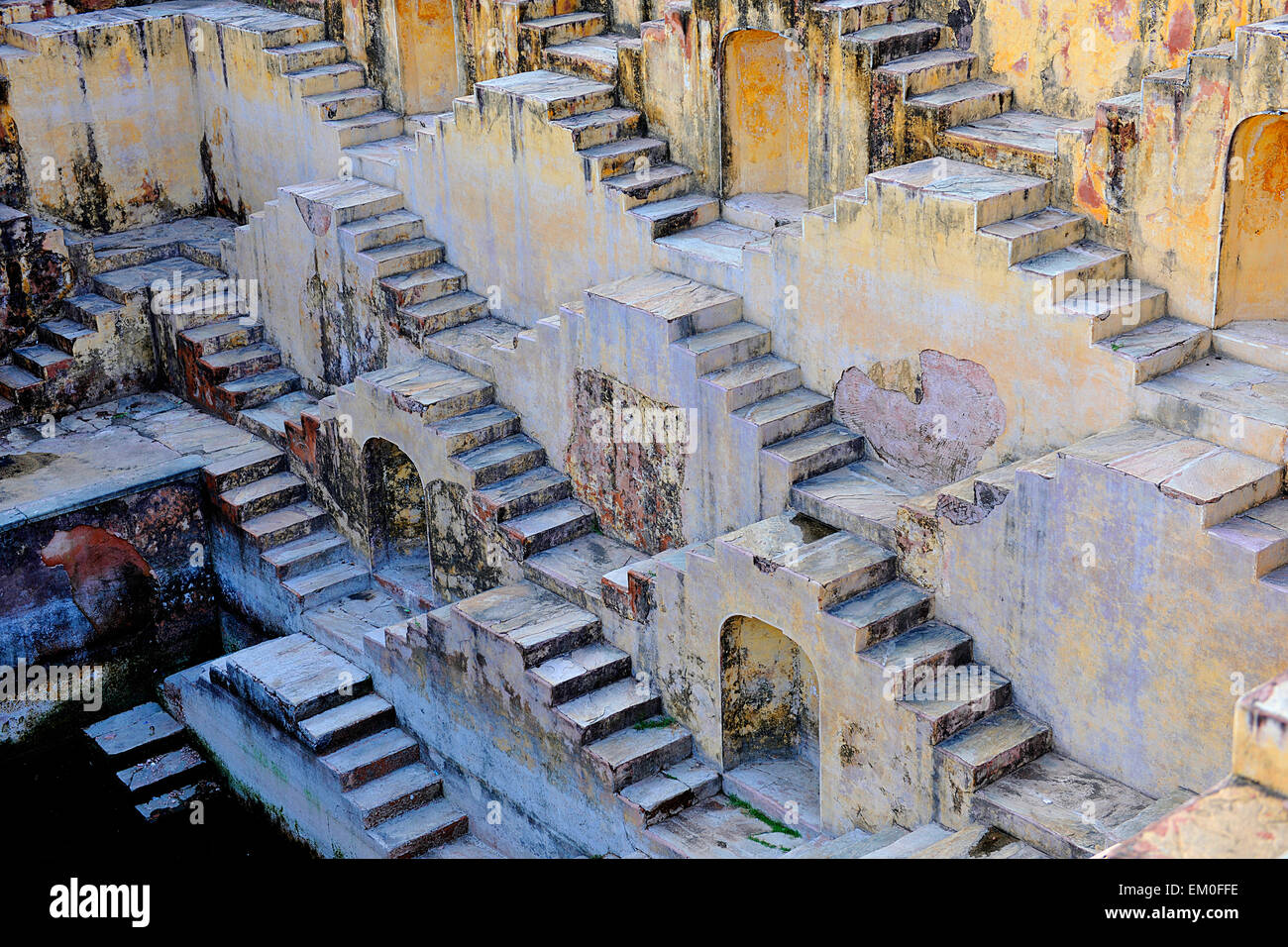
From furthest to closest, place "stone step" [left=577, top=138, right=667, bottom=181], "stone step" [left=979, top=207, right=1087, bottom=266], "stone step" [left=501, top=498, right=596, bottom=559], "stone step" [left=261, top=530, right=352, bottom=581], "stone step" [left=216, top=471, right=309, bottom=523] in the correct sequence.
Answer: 1. "stone step" [left=216, top=471, right=309, bottom=523]
2. "stone step" [left=261, top=530, right=352, bottom=581]
3. "stone step" [left=577, top=138, right=667, bottom=181]
4. "stone step" [left=501, top=498, right=596, bottom=559]
5. "stone step" [left=979, top=207, right=1087, bottom=266]

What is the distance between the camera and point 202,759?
14.8 m

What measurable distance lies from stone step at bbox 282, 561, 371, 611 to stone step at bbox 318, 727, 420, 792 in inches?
71.3

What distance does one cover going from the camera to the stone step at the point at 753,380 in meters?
11.8

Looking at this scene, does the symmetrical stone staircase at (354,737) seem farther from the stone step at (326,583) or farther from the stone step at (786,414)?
the stone step at (786,414)

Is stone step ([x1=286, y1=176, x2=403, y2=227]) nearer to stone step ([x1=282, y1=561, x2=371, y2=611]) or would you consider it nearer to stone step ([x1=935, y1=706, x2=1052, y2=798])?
stone step ([x1=282, y1=561, x2=371, y2=611])

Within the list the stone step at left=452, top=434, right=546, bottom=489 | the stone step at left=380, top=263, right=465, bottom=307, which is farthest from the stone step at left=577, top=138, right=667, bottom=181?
the stone step at left=452, top=434, right=546, bottom=489

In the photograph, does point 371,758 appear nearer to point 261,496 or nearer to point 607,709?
point 607,709

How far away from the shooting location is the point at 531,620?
1241 centimetres

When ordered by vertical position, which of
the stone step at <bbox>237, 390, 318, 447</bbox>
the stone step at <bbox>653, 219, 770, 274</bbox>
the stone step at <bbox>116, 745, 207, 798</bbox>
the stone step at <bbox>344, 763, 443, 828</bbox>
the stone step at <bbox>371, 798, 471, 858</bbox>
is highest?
the stone step at <bbox>653, 219, 770, 274</bbox>

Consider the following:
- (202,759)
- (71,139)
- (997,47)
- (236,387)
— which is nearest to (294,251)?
(236,387)

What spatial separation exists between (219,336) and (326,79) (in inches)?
108

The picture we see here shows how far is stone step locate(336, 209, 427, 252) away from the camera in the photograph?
1516cm

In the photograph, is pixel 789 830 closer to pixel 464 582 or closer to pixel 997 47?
pixel 464 582

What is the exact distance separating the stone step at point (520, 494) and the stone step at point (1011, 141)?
4.04 metres
